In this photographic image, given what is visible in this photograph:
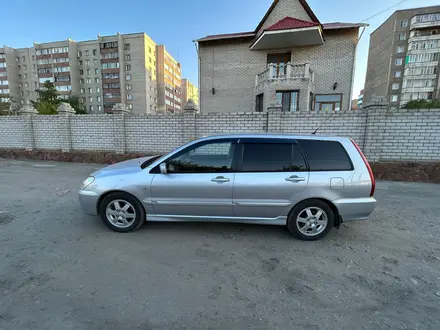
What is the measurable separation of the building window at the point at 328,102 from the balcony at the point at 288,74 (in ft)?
4.92

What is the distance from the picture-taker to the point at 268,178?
9.64ft

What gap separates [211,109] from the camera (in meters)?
16.4

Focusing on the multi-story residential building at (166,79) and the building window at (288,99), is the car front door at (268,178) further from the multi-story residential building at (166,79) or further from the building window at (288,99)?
the multi-story residential building at (166,79)

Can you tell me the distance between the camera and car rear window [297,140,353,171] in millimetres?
2995

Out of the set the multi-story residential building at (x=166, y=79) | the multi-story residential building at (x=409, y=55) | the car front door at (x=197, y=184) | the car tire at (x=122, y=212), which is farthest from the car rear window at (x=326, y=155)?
the multi-story residential building at (x=166, y=79)

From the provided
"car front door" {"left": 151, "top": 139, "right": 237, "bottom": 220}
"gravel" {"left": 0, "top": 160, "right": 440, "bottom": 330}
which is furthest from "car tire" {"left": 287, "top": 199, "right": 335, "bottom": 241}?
"car front door" {"left": 151, "top": 139, "right": 237, "bottom": 220}

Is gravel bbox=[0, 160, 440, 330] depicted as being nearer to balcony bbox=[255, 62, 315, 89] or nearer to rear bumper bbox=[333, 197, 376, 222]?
rear bumper bbox=[333, 197, 376, 222]

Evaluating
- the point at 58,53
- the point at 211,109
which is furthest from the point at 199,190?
the point at 58,53

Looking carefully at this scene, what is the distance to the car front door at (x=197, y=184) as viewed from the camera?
3.00 meters

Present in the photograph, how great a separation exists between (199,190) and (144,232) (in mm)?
1183

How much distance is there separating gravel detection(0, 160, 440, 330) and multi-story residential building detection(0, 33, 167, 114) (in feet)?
177

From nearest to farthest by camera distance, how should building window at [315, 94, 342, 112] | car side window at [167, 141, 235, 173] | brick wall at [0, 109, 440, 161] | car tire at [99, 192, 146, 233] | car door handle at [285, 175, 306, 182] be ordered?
car door handle at [285, 175, 306, 182], car side window at [167, 141, 235, 173], car tire at [99, 192, 146, 233], brick wall at [0, 109, 440, 161], building window at [315, 94, 342, 112]

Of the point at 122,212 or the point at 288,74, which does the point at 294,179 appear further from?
the point at 288,74

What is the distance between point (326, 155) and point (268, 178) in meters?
0.96
